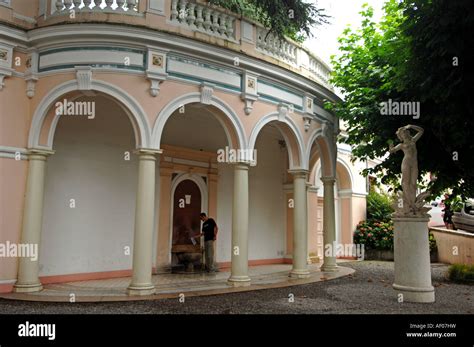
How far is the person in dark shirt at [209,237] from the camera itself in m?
11.6

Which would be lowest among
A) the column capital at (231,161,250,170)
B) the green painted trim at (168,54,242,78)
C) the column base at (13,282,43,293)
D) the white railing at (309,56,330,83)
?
the column base at (13,282,43,293)

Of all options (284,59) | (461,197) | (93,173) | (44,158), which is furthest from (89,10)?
(461,197)

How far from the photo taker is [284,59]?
11.6 m

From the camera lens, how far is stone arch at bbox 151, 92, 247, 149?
8953mm

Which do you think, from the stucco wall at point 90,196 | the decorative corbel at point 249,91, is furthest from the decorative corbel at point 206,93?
the stucco wall at point 90,196

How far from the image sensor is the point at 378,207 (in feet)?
67.4

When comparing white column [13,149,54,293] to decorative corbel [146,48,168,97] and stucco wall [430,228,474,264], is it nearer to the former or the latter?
decorative corbel [146,48,168,97]

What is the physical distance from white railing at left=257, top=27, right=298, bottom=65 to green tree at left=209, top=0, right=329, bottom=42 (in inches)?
7.6

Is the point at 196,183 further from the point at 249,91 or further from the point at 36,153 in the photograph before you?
the point at 36,153

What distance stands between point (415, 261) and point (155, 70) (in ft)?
20.8

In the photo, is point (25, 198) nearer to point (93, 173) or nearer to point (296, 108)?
point (93, 173)

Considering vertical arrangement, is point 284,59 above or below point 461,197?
above
